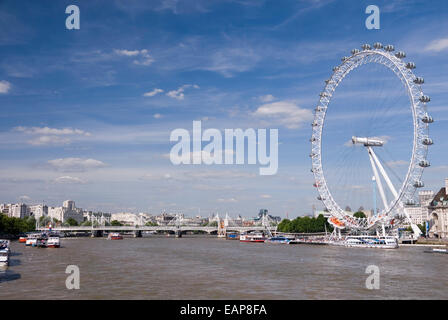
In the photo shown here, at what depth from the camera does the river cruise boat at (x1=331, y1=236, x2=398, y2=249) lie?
62.2 metres

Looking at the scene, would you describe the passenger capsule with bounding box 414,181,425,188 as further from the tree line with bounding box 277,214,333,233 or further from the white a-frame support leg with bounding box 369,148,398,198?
the tree line with bounding box 277,214,333,233

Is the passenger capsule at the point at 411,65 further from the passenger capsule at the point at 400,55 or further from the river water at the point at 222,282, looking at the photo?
the river water at the point at 222,282

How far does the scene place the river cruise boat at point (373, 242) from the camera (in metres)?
62.2

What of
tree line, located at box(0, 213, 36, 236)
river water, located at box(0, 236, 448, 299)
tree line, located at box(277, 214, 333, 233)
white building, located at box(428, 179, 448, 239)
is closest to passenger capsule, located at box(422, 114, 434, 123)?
river water, located at box(0, 236, 448, 299)

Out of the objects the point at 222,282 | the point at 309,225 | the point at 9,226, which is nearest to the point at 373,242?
the point at 222,282

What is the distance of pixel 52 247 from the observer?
62.6 meters

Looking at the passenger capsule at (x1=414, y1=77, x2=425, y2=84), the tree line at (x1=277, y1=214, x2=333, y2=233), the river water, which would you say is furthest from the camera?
the tree line at (x1=277, y1=214, x2=333, y2=233)

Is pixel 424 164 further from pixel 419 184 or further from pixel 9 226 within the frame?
pixel 9 226
